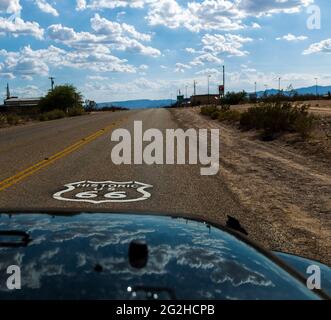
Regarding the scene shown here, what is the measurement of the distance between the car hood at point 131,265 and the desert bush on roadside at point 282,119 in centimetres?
2066

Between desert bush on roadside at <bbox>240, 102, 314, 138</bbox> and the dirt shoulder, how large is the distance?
3480mm

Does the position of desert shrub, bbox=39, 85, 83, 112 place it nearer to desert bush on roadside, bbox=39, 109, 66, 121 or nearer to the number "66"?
desert bush on roadside, bbox=39, 109, 66, 121

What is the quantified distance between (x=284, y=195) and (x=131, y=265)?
9.09 metres

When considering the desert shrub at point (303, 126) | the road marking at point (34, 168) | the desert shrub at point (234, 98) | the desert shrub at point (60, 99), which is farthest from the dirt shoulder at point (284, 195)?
the desert shrub at point (60, 99)

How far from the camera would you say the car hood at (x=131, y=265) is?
236cm

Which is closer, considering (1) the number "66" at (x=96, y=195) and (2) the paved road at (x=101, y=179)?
(2) the paved road at (x=101, y=179)

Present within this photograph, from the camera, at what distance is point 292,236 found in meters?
7.80

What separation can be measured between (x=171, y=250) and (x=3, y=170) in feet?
42.3

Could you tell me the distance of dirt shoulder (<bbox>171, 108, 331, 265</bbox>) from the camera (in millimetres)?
7555

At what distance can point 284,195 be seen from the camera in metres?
11.3

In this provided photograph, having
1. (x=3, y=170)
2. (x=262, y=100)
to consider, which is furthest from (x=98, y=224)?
(x=262, y=100)

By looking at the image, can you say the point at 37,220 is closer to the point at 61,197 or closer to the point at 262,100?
the point at 61,197

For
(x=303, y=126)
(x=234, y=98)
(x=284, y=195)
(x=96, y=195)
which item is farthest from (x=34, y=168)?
(x=234, y=98)

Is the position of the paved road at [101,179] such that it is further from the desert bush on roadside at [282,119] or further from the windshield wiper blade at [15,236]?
the desert bush on roadside at [282,119]
